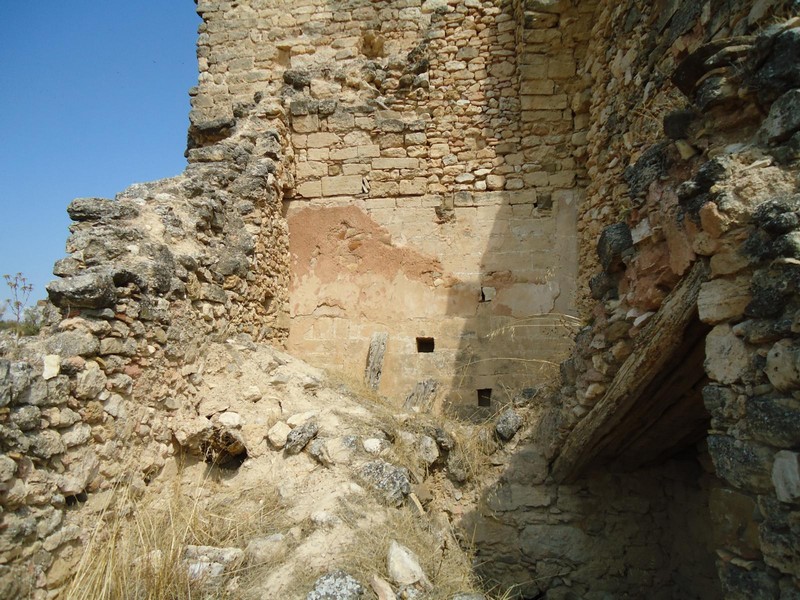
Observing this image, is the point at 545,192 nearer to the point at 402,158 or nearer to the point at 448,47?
the point at 402,158

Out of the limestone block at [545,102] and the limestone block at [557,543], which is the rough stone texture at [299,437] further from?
the limestone block at [545,102]

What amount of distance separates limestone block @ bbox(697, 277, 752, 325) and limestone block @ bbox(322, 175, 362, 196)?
16.0ft

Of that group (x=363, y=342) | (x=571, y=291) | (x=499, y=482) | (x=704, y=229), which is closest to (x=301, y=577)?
(x=499, y=482)

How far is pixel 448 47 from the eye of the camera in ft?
22.2

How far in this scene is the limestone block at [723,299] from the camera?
2215mm

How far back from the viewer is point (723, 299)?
89.4 inches

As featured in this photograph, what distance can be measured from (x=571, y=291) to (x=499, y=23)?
3.32 meters

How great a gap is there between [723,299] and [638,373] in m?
0.84

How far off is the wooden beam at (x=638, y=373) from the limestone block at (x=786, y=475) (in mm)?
720

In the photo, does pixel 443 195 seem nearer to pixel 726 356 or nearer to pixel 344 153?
pixel 344 153

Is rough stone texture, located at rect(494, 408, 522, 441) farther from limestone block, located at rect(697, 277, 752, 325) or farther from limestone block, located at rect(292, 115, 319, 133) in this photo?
limestone block, located at rect(292, 115, 319, 133)

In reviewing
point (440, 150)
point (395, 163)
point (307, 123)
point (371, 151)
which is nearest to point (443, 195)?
point (440, 150)

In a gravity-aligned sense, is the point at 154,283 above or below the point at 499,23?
below

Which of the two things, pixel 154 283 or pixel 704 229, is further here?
pixel 154 283
